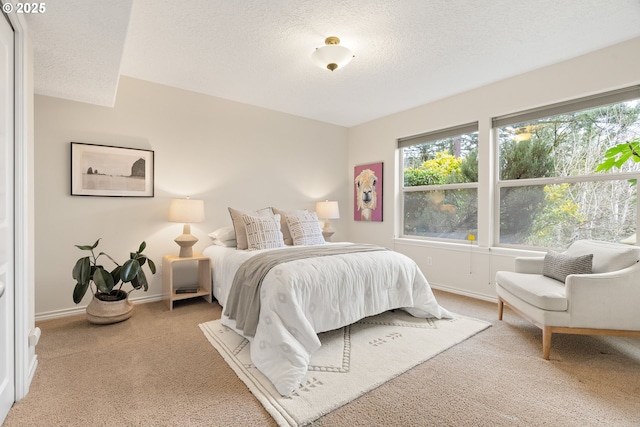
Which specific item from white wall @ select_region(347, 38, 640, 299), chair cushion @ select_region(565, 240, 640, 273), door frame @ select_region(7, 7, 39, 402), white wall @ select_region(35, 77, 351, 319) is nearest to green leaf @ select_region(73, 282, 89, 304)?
white wall @ select_region(35, 77, 351, 319)

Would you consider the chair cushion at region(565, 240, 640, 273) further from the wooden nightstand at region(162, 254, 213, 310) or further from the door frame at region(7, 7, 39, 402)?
the door frame at region(7, 7, 39, 402)

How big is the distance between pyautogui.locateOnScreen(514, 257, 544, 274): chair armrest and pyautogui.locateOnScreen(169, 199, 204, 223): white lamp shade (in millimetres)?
3260

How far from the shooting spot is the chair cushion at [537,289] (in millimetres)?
2119

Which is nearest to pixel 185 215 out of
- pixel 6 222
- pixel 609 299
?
pixel 6 222

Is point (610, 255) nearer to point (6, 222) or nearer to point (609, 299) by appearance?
point (609, 299)

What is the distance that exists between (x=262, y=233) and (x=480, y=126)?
2.87 m

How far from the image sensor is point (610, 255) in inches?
90.9

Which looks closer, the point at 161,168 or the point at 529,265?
the point at 529,265

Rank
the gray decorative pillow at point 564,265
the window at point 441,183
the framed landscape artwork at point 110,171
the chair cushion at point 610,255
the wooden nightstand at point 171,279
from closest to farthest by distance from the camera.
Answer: the chair cushion at point 610,255 < the gray decorative pillow at point 564,265 < the framed landscape artwork at point 110,171 < the wooden nightstand at point 171,279 < the window at point 441,183

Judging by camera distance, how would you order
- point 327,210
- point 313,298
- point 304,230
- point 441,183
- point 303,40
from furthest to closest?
point 327,210 → point 441,183 → point 304,230 → point 303,40 → point 313,298

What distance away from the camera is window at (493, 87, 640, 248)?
9.02 feet

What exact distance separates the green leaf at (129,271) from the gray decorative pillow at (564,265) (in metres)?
3.58

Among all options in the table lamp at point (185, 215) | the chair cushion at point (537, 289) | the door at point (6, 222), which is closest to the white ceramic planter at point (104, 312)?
the table lamp at point (185, 215)

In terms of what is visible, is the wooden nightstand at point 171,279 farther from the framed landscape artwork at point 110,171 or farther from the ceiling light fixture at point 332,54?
the ceiling light fixture at point 332,54
